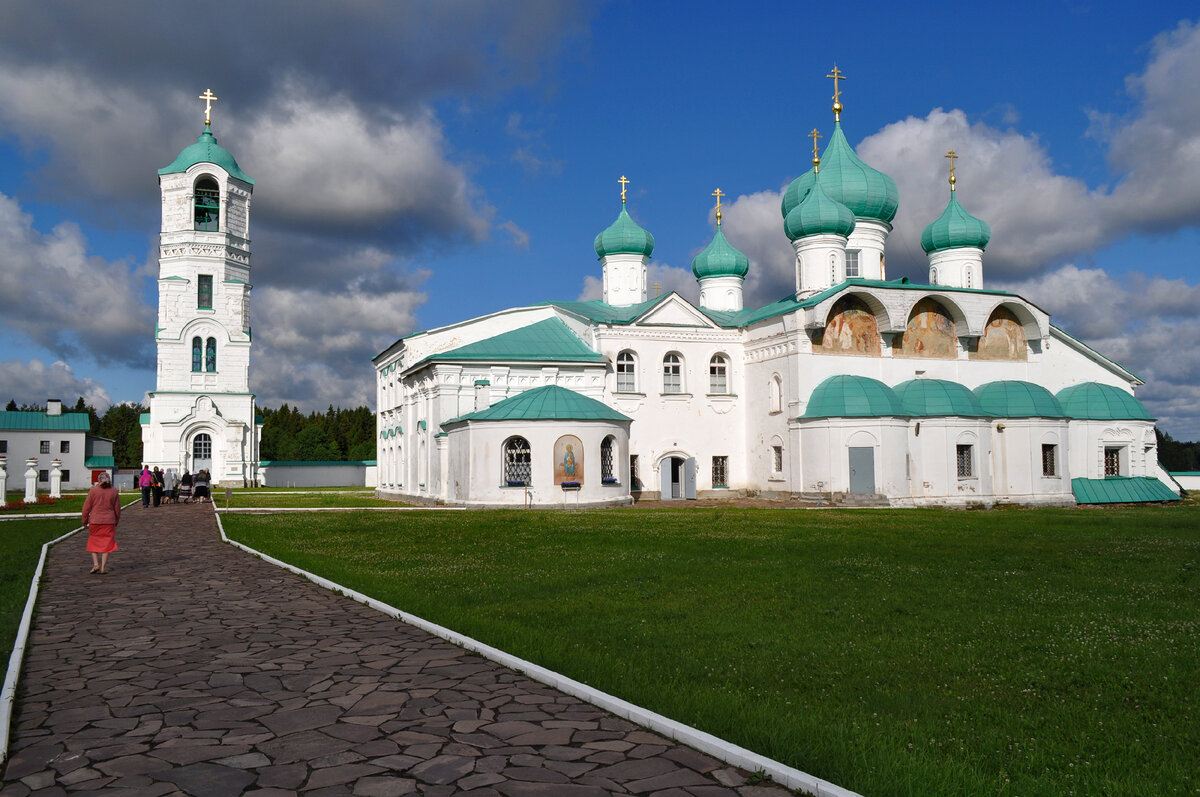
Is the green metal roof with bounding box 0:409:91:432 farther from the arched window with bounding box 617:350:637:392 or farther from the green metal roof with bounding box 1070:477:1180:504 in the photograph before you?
the green metal roof with bounding box 1070:477:1180:504

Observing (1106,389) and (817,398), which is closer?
(817,398)

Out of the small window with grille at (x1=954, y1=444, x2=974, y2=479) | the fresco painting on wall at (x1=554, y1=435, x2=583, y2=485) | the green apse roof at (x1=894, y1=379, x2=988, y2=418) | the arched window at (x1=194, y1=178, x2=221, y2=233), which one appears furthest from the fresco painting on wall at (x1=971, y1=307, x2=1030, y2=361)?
the arched window at (x1=194, y1=178, x2=221, y2=233)

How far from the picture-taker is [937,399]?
29953 mm

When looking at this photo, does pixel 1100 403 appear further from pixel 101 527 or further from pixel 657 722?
pixel 657 722

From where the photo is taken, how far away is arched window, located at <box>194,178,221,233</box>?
4881 centimetres

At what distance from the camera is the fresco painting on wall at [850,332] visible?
104 ft

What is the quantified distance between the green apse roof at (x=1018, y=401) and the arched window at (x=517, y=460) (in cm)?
1606

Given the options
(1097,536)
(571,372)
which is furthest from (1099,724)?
(571,372)

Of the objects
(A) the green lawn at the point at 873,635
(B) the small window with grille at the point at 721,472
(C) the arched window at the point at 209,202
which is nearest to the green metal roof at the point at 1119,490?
(B) the small window with grille at the point at 721,472

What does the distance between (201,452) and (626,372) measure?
2701cm

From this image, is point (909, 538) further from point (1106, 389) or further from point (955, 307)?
point (1106, 389)

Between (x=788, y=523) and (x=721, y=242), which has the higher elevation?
(x=721, y=242)

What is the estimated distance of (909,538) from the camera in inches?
620

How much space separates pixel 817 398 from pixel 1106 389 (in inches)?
489
